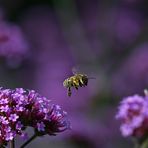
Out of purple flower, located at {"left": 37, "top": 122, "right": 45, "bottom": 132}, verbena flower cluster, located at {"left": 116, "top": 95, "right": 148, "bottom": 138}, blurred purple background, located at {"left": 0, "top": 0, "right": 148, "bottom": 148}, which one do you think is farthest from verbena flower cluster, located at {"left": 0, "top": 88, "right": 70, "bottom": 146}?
blurred purple background, located at {"left": 0, "top": 0, "right": 148, "bottom": 148}

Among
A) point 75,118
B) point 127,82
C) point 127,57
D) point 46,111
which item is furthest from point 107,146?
point 46,111

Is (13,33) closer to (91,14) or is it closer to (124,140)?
(124,140)

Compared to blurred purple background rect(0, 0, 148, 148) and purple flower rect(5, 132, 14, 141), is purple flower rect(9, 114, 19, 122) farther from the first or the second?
blurred purple background rect(0, 0, 148, 148)

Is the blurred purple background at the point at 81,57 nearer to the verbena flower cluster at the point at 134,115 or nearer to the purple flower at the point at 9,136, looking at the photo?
the verbena flower cluster at the point at 134,115

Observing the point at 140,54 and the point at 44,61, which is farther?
the point at 44,61

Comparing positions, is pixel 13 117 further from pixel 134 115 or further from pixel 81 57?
pixel 81 57

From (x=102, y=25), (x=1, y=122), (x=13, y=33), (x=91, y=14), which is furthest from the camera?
(x=91, y=14)
